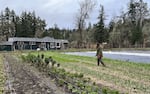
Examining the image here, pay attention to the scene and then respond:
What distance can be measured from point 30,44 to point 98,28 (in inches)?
695

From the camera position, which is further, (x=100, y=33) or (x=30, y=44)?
(x=30, y=44)

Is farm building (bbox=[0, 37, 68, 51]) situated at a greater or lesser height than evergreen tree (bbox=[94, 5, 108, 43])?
lesser

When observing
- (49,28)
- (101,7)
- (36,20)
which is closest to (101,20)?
(101,7)

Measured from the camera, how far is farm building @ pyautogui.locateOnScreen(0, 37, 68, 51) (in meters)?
71.4

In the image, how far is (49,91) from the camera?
10680mm

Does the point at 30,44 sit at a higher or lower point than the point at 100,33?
lower

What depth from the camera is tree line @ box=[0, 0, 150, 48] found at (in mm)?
70562

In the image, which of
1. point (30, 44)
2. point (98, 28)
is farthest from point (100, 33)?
point (30, 44)

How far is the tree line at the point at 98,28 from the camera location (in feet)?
232

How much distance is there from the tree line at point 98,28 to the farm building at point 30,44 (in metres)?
4.15

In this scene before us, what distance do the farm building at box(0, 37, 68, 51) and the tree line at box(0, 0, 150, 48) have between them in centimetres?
415

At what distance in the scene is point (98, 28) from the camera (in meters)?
72.2

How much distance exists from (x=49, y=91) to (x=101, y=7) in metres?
70.3

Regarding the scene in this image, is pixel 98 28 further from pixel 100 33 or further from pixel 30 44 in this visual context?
pixel 30 44
